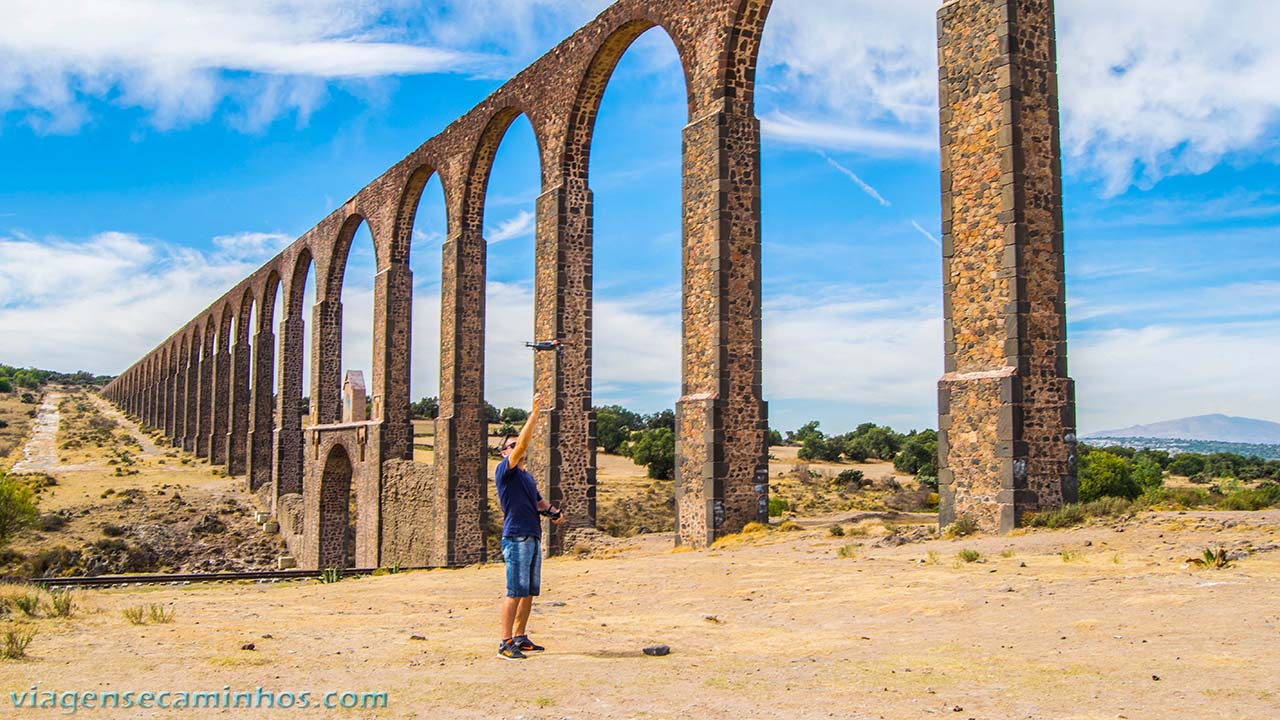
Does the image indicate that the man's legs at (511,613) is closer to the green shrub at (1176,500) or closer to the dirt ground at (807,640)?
the dirt ground at (807,640)

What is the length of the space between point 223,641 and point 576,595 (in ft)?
12.3

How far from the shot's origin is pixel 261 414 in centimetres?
4141

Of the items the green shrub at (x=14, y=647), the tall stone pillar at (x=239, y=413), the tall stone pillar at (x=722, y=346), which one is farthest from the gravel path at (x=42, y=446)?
the green shrub at (x=14, y=647)

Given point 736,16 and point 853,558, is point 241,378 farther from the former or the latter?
point 853,558

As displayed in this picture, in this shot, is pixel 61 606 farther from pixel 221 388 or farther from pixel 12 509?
pixel 221 388

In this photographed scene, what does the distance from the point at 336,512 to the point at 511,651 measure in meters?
23.6

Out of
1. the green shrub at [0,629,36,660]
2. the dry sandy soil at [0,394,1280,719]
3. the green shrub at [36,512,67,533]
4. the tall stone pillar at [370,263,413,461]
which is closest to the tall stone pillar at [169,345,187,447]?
the green shrub at [36,512,67,533]

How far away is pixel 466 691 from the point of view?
16.6ft

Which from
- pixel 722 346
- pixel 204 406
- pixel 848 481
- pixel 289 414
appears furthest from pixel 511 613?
pixel 204 406

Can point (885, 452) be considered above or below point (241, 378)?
below

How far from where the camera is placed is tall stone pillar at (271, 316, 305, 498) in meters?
34.8

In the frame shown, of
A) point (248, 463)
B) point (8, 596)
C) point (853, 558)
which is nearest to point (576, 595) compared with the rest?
point (853, 558)

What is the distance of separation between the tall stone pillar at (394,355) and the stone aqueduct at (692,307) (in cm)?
6

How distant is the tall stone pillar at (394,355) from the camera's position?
2519 cm
